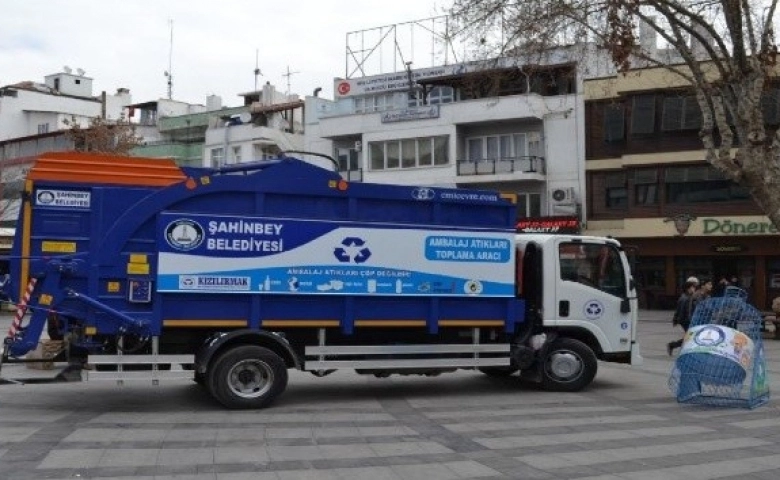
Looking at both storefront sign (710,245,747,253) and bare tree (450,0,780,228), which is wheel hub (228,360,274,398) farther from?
storefront sign (710,245,747,253)

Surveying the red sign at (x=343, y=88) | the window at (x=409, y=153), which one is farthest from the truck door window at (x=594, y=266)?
the red sign at (x=343, y=88)

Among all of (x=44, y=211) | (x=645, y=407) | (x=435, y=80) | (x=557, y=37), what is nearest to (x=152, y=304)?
(x=44, y=211)

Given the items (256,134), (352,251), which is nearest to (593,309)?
(352,251)

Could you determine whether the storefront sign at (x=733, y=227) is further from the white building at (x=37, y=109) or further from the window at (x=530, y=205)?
the white building at (x=37, y=109)

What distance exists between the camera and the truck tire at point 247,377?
1008 cm

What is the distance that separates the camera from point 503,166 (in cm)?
4025

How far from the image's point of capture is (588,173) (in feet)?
128

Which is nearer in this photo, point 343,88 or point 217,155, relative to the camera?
point 343,88

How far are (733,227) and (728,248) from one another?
104 cm

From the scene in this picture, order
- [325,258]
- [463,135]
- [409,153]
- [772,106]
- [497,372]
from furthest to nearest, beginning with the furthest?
[409,153] → [463,135] → [772,106] → [497,372] → [325,258]

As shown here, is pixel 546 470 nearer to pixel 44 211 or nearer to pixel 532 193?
pixel 44 211

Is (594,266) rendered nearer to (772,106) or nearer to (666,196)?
(772,106)

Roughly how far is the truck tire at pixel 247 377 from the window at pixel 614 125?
30650 mm

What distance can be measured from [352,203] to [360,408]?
2703 millimetres
